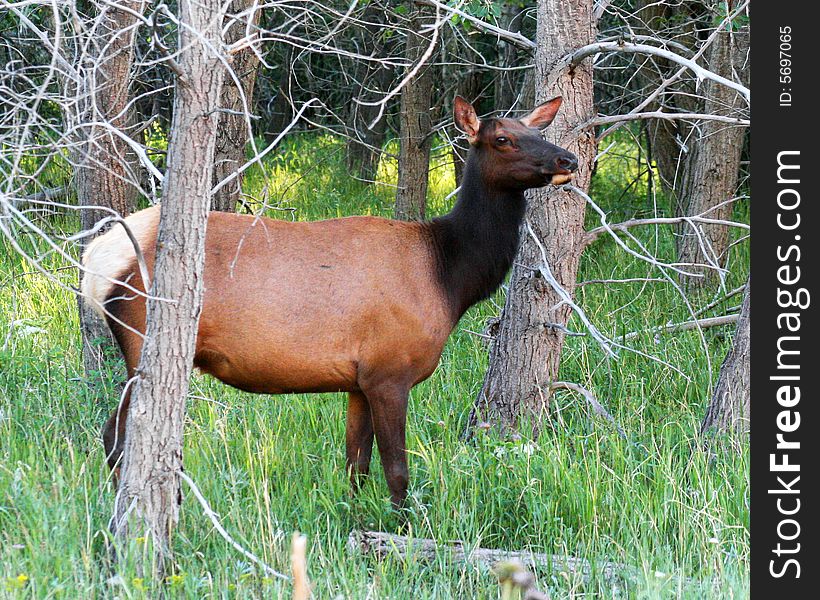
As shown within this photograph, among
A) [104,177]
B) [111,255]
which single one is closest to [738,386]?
[111,255]

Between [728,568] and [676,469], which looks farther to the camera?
[676,469]

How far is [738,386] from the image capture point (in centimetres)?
526

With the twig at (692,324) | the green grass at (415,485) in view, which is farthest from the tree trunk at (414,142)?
the twig at (692,324)

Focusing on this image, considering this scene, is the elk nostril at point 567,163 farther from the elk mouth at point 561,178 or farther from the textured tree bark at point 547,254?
the textured tree bark at point 547,254

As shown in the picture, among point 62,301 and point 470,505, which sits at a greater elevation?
point 62,301

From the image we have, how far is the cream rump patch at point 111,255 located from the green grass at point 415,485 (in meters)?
0.56

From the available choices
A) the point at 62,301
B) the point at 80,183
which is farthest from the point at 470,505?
the point at 62,301

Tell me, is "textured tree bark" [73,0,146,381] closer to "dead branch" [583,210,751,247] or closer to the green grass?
the green grass

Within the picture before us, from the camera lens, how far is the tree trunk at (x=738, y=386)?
521 centimetres

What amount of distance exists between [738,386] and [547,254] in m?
1.29

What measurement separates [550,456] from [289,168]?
7762 millimetres

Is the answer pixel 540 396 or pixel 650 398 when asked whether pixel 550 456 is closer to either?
pixel 540 396

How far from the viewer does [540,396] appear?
5.80 m

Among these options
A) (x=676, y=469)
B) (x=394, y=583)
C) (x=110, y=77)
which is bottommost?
(x=394, y=583)
